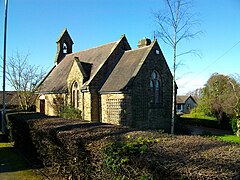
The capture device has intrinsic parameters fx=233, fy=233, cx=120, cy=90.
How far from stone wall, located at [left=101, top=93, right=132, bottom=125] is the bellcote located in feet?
52.6

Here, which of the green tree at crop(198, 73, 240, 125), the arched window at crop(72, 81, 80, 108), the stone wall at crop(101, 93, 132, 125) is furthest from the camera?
the green tree at crop(198, 73, 240, 125)

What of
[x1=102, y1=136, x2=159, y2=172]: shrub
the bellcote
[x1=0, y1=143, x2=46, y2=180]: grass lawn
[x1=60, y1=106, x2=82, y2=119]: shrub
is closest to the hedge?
[x1=102, y1=136, x2=159, y2=172]: shrub

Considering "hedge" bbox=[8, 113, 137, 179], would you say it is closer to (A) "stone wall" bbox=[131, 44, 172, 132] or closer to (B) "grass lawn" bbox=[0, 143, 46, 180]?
(B) "grass lawn" bbox=[0, 143, 46, 180]

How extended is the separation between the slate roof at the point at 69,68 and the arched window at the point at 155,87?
5.19 meters

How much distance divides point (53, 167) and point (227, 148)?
17.8 feet

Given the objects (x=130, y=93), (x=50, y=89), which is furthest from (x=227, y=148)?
(x=50, y=89)

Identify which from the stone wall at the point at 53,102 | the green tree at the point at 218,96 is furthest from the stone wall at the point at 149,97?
the stone wall at the point at 53,102

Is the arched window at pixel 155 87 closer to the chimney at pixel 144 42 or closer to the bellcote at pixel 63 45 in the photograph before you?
the chimney at pixel 144 42

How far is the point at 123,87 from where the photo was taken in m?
18.9

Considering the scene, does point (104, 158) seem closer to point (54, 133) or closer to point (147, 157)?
point (147, 157)

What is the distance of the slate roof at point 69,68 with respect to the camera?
23.9 m

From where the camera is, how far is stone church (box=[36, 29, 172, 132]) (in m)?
19.3

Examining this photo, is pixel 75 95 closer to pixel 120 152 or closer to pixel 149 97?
pixel 149 97

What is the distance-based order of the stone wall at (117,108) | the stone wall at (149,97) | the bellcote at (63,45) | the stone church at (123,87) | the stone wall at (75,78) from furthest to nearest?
1. the bellcote at (63,45)
2. the stone wall at (75,78)
3. the stone wall at (149,97)
4. the stone church at (123,87)
5. the stone wall at (117,108)
